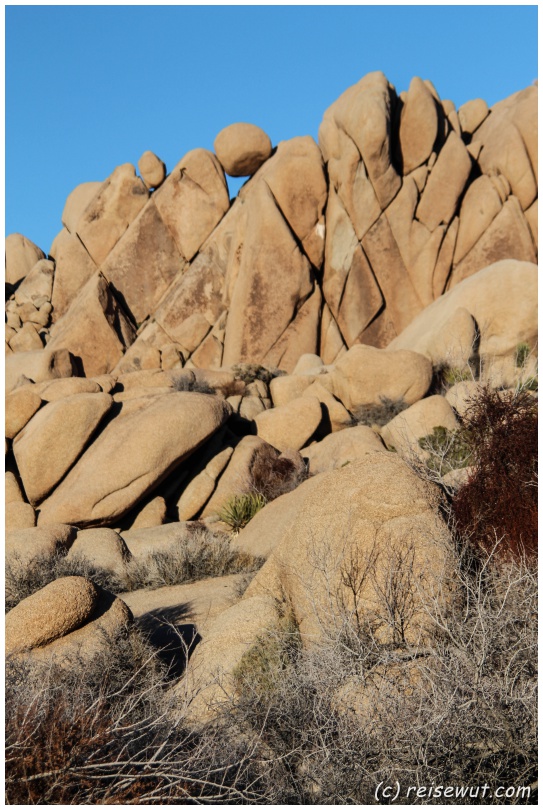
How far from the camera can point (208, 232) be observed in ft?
119

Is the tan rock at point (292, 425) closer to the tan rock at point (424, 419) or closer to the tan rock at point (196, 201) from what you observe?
the tan rock at point (424, 419)

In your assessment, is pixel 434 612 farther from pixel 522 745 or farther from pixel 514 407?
pixel 514 407

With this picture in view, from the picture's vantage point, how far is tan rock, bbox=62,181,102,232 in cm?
3922

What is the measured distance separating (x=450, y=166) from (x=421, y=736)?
3234 centimetres

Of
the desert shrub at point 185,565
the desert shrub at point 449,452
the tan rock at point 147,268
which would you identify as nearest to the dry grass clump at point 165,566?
the desert shrub at point 185,565

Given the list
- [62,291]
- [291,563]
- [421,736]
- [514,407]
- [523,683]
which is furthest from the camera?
[62,291]

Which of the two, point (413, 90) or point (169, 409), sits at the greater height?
point (413, 90)

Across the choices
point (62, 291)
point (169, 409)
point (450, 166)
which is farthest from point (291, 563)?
point (62, 291)

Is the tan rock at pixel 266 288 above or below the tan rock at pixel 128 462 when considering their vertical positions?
above

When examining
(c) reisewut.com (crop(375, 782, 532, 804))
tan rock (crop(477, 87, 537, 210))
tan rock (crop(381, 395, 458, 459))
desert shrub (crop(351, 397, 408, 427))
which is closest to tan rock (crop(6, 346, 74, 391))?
desert shrub (crop(351, 397, 408, 427))

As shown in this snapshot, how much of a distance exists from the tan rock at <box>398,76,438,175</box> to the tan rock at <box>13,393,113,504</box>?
22.1 m

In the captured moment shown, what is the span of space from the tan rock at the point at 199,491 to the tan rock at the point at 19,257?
28.3 meters

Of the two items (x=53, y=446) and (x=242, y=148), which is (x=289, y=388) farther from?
(x=242, y=148)

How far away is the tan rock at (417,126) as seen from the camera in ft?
Answer: 109
